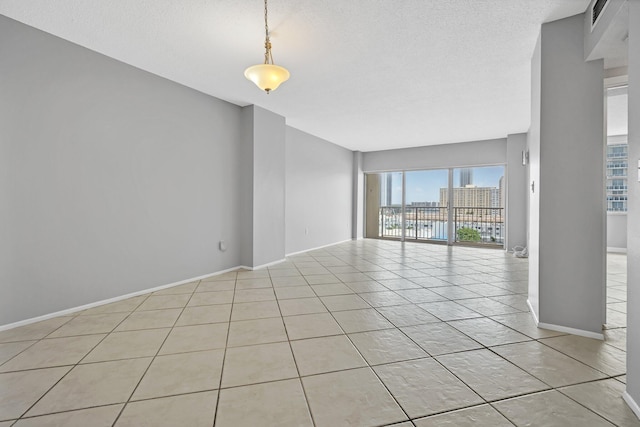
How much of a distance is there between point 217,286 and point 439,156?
611cm

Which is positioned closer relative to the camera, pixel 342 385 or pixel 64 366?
pixel 342 385

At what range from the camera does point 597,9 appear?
197 cm

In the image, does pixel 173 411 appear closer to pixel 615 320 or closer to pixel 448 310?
pixel 448 310

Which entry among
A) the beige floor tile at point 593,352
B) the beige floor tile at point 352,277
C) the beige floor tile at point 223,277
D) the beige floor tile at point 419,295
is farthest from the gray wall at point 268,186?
the beige floor tile at point 593,352

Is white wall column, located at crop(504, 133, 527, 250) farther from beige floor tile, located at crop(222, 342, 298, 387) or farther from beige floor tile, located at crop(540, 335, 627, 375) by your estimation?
beige floor tile, located at crop(222, 342, 298, 387)

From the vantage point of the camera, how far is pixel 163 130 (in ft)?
11.3

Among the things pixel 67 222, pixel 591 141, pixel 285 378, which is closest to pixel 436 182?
pixel 591 141

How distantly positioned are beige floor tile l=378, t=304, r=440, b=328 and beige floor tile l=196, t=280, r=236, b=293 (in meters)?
1.91

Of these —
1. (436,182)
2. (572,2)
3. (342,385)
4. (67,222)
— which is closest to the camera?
(342,385)

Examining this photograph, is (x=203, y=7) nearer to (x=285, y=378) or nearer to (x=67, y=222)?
(x=67, y=222)

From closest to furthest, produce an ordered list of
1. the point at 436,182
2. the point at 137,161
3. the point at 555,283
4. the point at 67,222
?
the point at 555,283 < the point at 67,222 < the point at 137,161 < the point at 436,182

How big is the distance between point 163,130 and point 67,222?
1.45 m

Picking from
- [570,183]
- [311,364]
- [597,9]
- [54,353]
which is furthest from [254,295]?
[597,9]

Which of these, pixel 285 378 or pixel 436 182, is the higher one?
pixel 436 182
